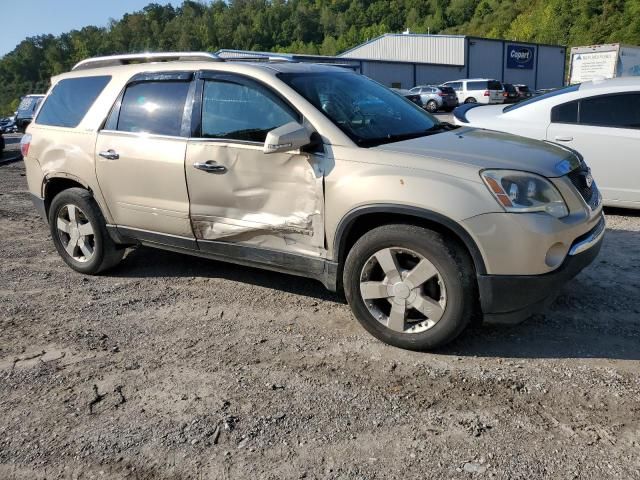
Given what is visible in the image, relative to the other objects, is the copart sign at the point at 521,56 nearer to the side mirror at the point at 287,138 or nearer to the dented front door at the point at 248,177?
the dented front door at the point at 248,177

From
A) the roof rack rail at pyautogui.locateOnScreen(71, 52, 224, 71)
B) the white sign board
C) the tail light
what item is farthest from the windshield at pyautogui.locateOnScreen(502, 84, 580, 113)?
the white sign board

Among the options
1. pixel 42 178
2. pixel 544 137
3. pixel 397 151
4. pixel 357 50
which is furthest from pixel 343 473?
pixel 357 50

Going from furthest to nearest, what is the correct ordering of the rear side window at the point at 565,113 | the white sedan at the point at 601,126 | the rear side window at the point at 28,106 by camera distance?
the rear side window at the point at 28,106
the rear side window at the point at 565,113
the white sedan at the point at 601,126

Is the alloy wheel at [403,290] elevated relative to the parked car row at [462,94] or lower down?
elevated

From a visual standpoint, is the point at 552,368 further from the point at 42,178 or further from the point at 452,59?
the point at 452,59

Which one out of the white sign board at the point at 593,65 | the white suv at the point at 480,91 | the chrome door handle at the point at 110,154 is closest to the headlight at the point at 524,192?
the chrome door handle at the point at 110,154

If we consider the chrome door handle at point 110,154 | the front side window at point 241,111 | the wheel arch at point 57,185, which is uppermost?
the front side window at point 241,111

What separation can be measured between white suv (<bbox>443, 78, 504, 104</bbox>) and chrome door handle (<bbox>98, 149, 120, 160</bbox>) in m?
30.8

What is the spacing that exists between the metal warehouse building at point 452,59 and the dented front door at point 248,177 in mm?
40875

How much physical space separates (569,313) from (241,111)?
8.62ft

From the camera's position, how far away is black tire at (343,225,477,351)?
324 centimetres

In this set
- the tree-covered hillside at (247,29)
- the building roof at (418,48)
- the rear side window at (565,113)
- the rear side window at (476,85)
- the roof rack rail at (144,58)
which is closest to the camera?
the roof rack rail at (144,58)

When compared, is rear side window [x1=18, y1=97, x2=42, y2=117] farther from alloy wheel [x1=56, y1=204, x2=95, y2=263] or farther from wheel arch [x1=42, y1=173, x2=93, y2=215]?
alloy wheel [x1=56, y1=204, x2=95, y2=263]

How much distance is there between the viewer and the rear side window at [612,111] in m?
6.07
